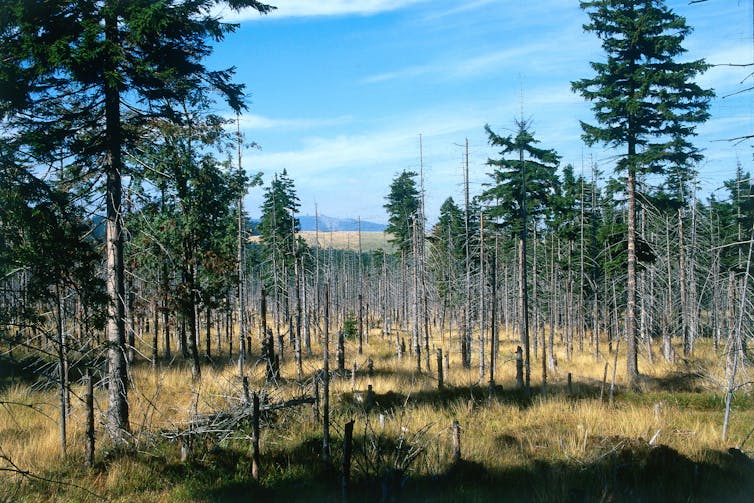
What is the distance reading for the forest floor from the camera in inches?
303

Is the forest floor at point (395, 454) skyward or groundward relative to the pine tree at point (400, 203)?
groundward

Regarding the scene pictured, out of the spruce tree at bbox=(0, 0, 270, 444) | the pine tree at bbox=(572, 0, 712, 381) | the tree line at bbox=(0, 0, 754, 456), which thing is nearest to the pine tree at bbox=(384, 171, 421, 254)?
the tree line at bbox=(0, 0, 754, 456)

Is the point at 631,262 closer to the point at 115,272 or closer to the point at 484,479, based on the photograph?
the point at 484,479

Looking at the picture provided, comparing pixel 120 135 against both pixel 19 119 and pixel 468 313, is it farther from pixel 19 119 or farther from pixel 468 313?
pixel 468 313

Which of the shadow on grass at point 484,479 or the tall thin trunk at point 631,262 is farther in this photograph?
the tall thin trunk at point 631,262

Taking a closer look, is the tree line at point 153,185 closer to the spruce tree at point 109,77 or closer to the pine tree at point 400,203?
the spruce tree at point 109,77

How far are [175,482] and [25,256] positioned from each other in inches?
165

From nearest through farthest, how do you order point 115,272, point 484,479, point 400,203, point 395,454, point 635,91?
point 484,479 → point 115,272 → point 395,454 → point 635,91 → point 400,203

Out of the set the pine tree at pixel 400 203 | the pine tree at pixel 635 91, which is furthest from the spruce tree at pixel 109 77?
the pine tree at pixel 400 203

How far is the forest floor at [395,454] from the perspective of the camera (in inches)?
303

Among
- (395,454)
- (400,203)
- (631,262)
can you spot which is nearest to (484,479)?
(395,454)

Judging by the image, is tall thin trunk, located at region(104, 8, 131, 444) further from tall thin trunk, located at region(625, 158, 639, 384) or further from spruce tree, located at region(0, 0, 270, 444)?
tall thin trunk, located at region(625, 158, 639, 384)

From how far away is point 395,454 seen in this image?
9.50 m

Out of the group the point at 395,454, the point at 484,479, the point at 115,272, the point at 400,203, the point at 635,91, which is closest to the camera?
the point at 484,479
